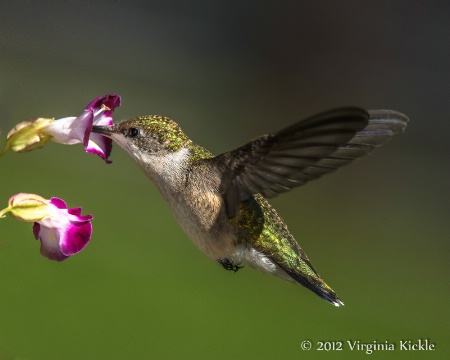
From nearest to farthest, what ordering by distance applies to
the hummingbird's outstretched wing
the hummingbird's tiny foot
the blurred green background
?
the hummingbird's outstretched wing, the hummingbird's tiny foot, the blurred green background

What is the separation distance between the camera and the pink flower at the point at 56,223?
1.47 m

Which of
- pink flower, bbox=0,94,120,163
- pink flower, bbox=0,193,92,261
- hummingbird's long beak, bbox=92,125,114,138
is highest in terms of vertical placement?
hummingbird's long beak, bbox=92,125,114,138

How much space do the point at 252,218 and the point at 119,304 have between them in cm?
376

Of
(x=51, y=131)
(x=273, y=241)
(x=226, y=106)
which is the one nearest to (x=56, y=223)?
(x=51, y=131)

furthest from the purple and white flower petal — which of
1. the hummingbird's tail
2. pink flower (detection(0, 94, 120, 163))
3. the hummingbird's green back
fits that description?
the hummingbird's tail

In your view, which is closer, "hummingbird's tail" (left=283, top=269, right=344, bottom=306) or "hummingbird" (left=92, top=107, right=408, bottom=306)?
"hummingbird" (left=92, top=107, right=408, bottom=306)

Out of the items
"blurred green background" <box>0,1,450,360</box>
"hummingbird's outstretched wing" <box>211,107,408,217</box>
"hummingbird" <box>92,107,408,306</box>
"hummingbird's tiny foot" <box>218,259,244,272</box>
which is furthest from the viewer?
"blurred green background" <box>0,1,450,360</box>

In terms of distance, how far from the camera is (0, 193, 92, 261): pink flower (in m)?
1.47

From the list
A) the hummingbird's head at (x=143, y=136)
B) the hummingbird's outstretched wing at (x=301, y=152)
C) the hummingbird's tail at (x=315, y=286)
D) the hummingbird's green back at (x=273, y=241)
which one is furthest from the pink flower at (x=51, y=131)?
the hummingbird's tail at (x=315, y=286)

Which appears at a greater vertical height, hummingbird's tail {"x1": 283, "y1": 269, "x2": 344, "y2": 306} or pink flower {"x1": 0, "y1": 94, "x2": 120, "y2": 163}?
pink flower {"x1": 0, "y1": 94, "x2": 120, "y2": 163}

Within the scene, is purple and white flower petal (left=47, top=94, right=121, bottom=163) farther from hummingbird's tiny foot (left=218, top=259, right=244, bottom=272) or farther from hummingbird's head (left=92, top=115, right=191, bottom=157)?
hummingbird's tiny foot (left=218, top=259, right=244, bottom=272)

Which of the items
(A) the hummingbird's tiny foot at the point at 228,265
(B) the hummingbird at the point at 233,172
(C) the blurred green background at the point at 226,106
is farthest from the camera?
(C) the blurred green background at the point at 226,106

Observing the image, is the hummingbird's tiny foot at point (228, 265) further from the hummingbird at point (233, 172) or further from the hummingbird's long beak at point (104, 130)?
the hummingbird's long beak at point (104, 130)

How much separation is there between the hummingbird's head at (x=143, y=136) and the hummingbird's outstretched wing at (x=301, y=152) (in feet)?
0.40
